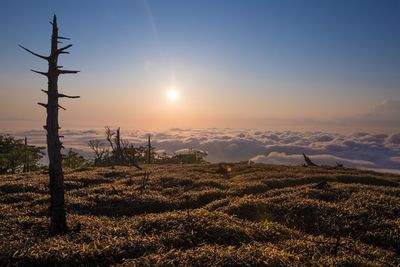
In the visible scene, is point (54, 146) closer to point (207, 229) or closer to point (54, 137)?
point (54, 137)

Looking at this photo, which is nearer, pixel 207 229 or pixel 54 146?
pixel 207 229

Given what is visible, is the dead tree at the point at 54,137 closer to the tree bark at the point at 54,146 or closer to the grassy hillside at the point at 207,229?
the tree bark at the point at 54,146

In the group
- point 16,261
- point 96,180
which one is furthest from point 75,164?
point 16,261

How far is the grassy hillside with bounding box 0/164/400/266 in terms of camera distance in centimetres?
1232

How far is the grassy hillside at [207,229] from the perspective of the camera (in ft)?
40.4

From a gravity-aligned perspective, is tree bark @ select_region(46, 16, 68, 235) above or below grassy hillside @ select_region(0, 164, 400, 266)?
above

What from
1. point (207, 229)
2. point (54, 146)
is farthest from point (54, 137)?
point (207, 229)

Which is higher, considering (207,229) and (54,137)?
(54,137)

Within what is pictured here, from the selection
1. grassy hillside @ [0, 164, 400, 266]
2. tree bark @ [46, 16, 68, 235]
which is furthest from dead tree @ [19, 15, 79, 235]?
A: grassy hillside @ [0, 164, 400, 266]

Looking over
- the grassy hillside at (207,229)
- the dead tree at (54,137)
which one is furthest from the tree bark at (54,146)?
the grassy hillside at (207,229)

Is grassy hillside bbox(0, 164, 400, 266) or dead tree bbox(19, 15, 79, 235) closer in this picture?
grassy hillside bbox(0, 164, 400, 266)

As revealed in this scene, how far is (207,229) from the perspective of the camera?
15.8m

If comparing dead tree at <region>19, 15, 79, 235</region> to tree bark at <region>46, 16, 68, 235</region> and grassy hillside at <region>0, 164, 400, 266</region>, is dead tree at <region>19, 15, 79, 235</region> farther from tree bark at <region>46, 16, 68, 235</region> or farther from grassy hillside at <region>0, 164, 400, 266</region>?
grassy hillside at <region>0, 164, 400, 266</region>

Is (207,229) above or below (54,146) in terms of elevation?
below
